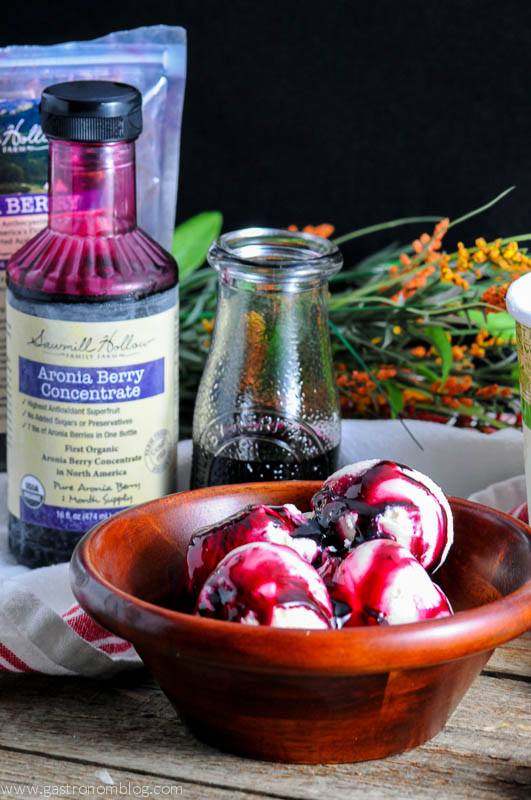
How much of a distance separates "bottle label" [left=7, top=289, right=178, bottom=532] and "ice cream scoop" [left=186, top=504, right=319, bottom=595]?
163 mm

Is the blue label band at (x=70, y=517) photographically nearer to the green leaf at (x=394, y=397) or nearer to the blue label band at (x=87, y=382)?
the blue label band at (x=87, y=382)

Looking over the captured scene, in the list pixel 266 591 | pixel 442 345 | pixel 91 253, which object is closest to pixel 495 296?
pixel 442 345

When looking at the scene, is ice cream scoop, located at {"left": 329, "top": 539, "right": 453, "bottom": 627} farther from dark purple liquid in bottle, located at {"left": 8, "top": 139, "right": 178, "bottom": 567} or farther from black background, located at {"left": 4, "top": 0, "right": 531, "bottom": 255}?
black background, located at {"left": 4, "top": 0, "right": 531, "bottom": 255}

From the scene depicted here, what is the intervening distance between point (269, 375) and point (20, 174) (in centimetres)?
23

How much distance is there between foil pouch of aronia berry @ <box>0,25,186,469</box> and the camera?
807 mm

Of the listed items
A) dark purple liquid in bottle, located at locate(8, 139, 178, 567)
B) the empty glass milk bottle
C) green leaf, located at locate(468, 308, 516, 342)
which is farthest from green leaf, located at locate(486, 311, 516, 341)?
dark purple liquid in bottle, located at locate(8, 139, 178, 567)

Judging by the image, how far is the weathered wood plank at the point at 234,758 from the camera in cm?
52

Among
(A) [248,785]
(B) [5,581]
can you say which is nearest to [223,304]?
(B) [5,581]

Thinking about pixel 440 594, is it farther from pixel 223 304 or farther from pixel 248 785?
pixel 223 304

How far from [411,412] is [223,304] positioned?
247mm

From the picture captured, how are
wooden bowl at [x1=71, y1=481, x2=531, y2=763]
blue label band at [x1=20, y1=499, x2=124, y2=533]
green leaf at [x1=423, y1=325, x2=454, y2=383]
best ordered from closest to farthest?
wooden bowl at [x1=71, y1=481, x2=531, y2=763], blue label band at [x1=20, y1=499, x2=124, y2=533], green leaf at [x1=423, y1=325, x2=454, y2=383]

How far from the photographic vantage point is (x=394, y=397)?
906 millimetres

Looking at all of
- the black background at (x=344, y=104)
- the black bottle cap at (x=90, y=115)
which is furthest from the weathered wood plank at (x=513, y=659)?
the black background at (x=344, y=104)

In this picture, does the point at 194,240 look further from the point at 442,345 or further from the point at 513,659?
the point at 513,659
